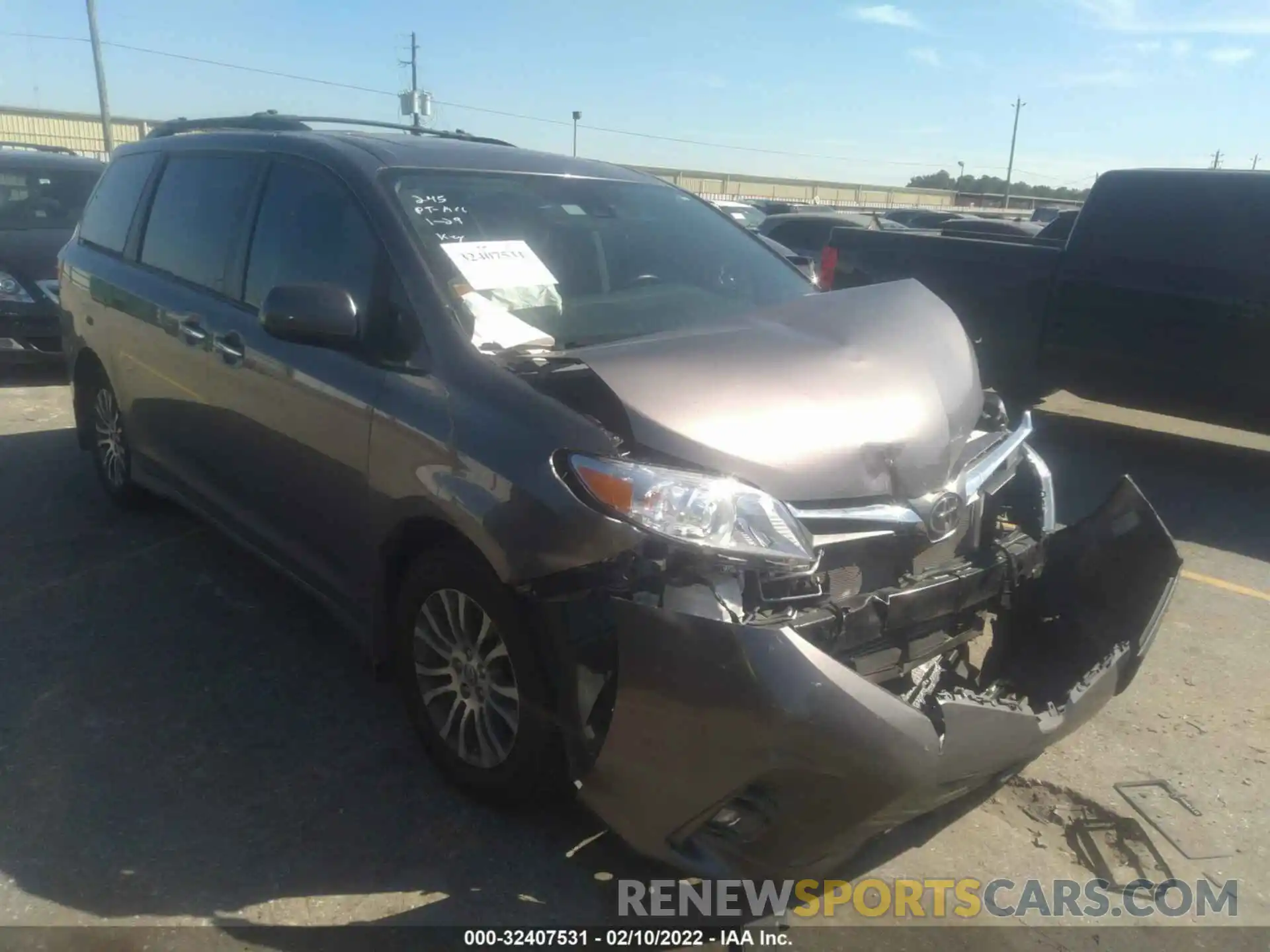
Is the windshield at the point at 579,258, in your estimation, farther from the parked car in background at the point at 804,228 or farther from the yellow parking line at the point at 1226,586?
the parked car in background at the point at 804,228

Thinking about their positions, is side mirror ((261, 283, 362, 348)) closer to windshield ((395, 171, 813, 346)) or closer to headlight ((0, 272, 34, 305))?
windshield ((395, 171, 813, 346))

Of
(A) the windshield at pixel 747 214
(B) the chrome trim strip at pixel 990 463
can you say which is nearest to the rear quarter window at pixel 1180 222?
(B) the chrome trim strip at pixel 990 463

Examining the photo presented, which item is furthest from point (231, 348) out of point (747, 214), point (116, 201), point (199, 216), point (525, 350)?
point (747, 214)

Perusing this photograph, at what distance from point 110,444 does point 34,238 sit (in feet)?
15.1

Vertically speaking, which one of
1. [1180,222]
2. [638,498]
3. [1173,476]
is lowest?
[1173,476]

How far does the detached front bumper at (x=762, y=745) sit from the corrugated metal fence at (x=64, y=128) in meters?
30.1

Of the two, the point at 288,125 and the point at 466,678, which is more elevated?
the point at 288,125

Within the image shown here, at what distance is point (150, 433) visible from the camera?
4.84 metres

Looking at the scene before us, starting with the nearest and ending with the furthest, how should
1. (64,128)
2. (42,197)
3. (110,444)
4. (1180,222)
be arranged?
(110,444) < (1180,222) < (42,197) < (64,128)

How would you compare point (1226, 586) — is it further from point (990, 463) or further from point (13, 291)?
point (13, 291)

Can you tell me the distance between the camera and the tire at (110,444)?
5305mm

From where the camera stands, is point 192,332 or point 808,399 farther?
point 192,332

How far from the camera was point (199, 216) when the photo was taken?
172 inches

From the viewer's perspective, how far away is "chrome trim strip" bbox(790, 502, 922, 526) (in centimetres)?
250
